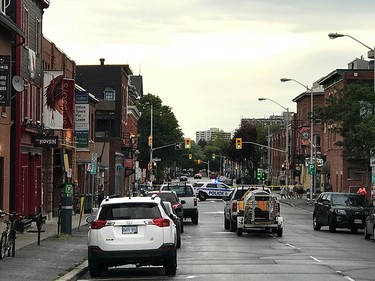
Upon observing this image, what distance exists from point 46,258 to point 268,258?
579cm

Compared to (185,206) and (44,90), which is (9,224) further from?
(185,206)

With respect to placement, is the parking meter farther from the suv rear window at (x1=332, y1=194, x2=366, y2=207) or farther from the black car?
the suv rear window at (x1=332, y1=194, x2=366, y2=207)

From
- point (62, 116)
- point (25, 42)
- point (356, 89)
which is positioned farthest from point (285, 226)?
point (25, 42)

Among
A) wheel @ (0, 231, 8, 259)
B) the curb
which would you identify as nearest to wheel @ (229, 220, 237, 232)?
the curb

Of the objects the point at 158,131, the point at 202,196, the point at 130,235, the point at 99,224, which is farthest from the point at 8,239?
the point at 158,131

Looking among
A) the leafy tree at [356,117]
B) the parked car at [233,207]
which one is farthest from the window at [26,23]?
the leafy tree at [356,117]

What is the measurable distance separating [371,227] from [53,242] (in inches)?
454

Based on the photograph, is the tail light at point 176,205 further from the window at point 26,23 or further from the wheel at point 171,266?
the wheel at point 171,266

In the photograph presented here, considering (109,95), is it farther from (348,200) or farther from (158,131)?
(348,200)

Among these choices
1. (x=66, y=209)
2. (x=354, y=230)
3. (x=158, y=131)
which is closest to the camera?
(x=66, y=209)

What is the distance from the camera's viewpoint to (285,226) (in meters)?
42.5

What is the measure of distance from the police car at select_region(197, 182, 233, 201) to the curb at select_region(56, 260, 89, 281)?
62741mm

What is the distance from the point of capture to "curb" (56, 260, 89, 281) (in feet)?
61.3

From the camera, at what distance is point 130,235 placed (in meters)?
18.8
